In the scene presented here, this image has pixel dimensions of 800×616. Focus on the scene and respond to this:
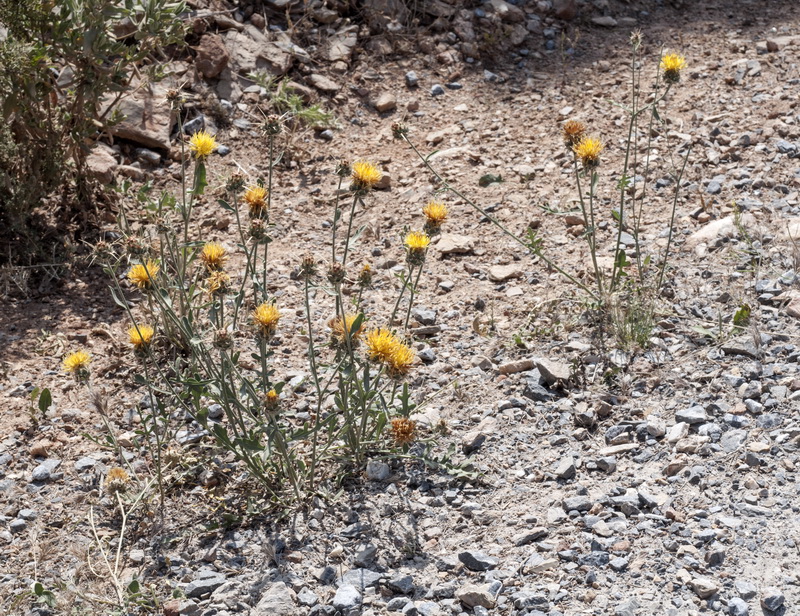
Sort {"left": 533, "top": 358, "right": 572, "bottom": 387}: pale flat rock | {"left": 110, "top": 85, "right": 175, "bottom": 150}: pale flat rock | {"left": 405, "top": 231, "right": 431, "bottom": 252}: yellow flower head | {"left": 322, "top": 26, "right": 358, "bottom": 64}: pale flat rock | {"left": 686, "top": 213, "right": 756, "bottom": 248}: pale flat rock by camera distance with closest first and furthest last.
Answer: {"left": 405, "top": 231, "right": 431, "bottom": 252}: yellow flower head, {"left": 533, "top": 358, "right": 572, "bottom": 387}: pale flat rock, {"left": 686, "top": 213, "right": 756, "bottom": 248}: pale flat rock, {"left": 110, "top": 85, "right": 175, "bottom": 150}: pale flat rock, {"left": 322, "top": 26, "right": 358, "bottom": 64}: pale flat rock

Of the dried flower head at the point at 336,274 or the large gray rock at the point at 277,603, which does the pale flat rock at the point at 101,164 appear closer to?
the dried flower head at the point at 336,274

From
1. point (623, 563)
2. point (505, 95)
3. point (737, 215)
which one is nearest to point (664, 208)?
point (737, 215)

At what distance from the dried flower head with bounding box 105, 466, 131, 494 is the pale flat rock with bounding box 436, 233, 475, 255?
1.94 m

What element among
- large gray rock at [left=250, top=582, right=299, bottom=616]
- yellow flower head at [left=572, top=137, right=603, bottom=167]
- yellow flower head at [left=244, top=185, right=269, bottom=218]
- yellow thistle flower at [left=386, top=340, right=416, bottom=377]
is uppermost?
yellow flower head at [left=572, top=137, right=603, bottom=167]

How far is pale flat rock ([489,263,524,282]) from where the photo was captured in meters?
4.03

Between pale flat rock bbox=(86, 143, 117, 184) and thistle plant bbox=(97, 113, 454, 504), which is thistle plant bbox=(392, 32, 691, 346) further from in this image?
pale flat rock bbox=(86, 143, 117, 184)

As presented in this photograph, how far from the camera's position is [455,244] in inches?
168

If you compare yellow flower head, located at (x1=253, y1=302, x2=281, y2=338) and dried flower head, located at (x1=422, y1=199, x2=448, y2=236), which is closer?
yellow flower head, located at (x1=253, y1=302, x2=281, y2=338)

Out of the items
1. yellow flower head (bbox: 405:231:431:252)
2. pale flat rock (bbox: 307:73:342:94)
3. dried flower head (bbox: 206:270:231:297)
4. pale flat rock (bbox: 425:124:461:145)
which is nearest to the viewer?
dried flower head (bbox: 206:270:231:297)

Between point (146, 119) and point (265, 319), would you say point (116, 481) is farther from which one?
point (146, 119)

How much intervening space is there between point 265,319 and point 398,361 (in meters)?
0.43

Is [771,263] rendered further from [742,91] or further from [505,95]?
[505,95]

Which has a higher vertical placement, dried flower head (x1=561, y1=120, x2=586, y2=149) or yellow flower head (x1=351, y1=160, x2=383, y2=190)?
dried flower head (x1=561, y1=120, x2=586, y2=149)

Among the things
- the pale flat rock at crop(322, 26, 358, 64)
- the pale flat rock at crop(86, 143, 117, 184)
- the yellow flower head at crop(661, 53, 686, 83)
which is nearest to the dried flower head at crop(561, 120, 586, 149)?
the yellow flower head at crop(661, 53, 686, 83)
